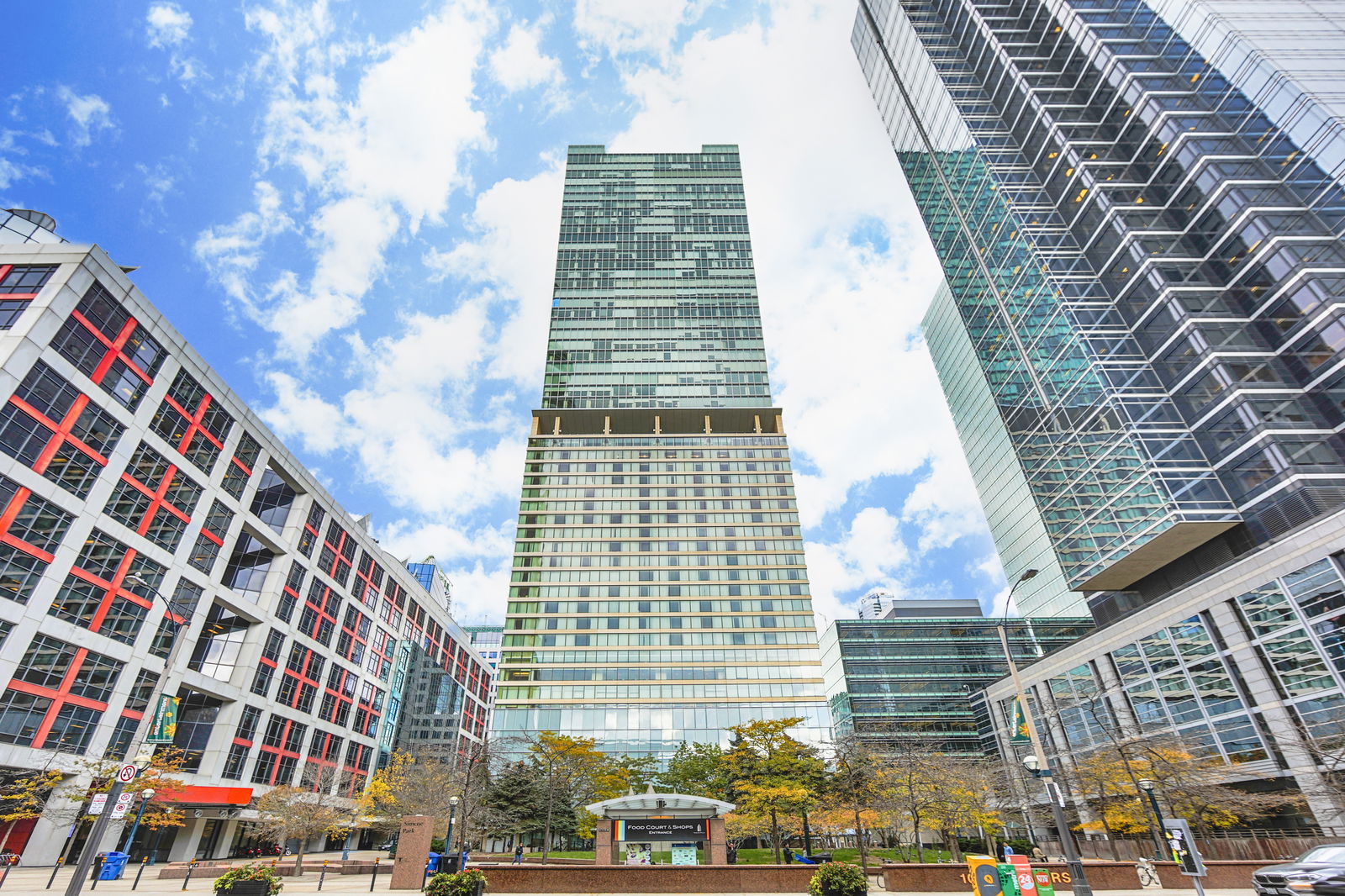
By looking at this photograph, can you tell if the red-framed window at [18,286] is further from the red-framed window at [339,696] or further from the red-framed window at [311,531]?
the red-framed window at [339,696]

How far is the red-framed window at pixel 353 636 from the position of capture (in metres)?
76.5

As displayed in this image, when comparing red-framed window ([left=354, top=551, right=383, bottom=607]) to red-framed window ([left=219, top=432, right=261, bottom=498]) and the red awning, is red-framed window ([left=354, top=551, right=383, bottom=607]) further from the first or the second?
the red awning

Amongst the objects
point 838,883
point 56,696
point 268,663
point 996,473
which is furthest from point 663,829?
point 996,473

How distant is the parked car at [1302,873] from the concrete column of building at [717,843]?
1789cm

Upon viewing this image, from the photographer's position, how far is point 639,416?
104375mm

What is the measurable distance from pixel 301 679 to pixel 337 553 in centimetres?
1451

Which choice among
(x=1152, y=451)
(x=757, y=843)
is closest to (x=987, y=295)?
(x=1152, y=451)

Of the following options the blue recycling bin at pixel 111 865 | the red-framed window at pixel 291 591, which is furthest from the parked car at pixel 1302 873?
the red-framed window at pixel 291 591

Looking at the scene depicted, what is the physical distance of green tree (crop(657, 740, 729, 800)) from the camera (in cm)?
5695

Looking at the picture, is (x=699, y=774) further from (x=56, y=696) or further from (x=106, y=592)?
(x=106, y=592)

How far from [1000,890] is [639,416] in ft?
288

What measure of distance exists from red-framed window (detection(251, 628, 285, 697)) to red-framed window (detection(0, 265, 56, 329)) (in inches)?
1320

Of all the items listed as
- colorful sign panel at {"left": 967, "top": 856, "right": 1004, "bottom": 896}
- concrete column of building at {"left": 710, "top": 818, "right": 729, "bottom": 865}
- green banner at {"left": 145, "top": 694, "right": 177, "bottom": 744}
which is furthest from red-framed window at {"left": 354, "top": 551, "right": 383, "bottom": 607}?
colorful sign panel at {"left": 967, "top": 856, "right": 1004, "bottom": 896}

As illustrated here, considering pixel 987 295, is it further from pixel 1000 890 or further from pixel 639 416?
pixel 1000 890
